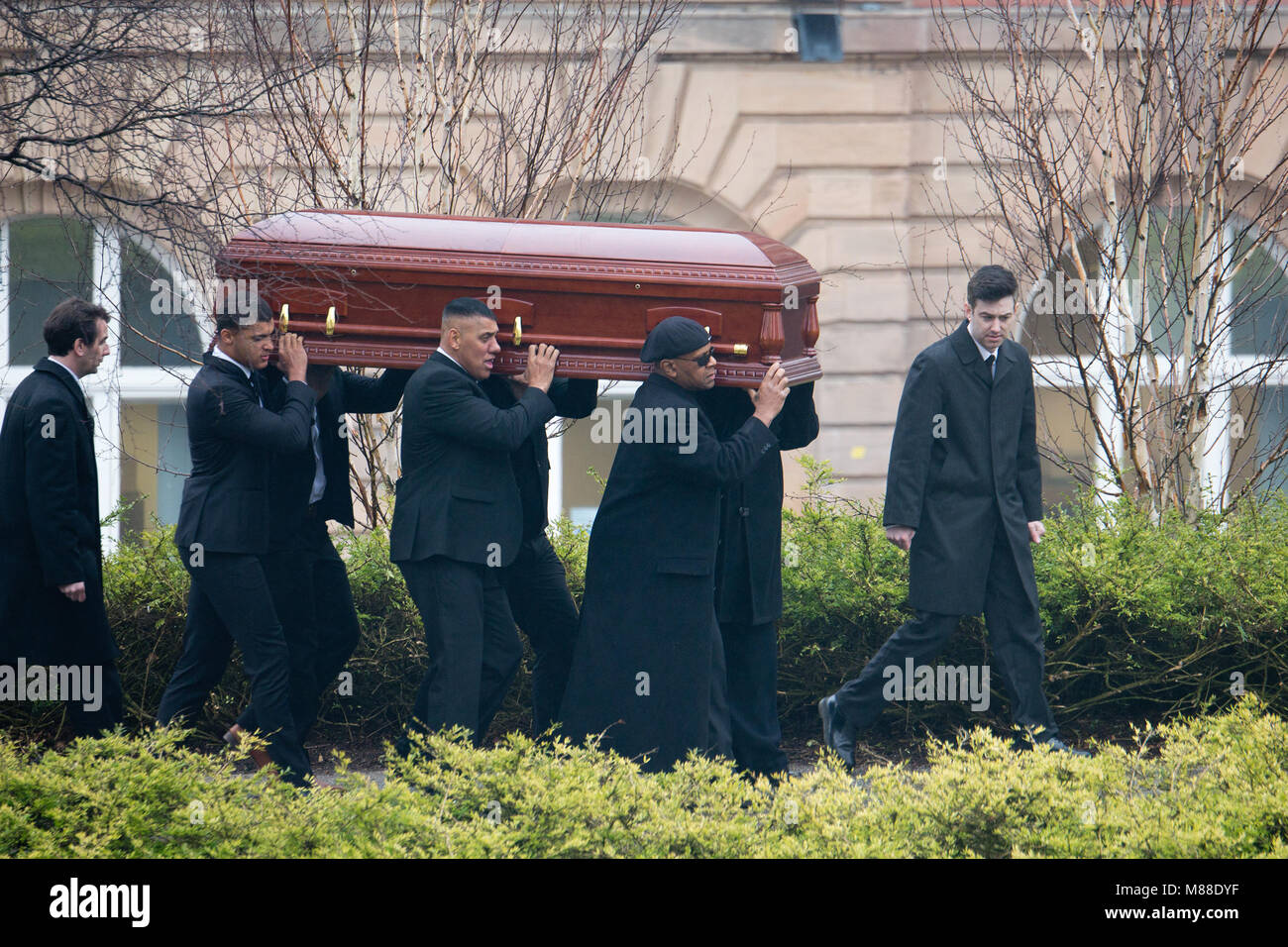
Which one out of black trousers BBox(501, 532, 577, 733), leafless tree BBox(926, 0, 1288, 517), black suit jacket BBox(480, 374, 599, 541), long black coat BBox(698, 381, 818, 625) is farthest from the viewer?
leafless tree BBox(926, 0, 1288, 517)

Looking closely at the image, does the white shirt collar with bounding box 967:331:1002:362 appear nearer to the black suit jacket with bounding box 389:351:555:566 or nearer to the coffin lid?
the coffin lid

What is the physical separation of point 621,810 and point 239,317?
2427 mm

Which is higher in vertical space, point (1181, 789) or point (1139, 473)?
point (1139, 473)

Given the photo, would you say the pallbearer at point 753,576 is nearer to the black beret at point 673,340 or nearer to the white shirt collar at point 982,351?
the black beret at point 673,340

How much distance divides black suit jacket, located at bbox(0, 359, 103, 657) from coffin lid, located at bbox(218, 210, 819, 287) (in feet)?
2.78

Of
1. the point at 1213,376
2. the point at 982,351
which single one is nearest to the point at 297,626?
the point at 982,351

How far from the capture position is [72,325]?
5.23m

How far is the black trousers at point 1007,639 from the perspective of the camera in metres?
5.71

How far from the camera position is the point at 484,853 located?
3.61 metres

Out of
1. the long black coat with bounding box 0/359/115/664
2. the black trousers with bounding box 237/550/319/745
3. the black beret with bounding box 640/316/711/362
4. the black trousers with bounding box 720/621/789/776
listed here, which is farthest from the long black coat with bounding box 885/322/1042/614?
the long black coat with bounding box 0/359/115/664

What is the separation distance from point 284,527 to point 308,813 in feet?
5.73

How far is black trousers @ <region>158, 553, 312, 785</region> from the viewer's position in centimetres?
518
